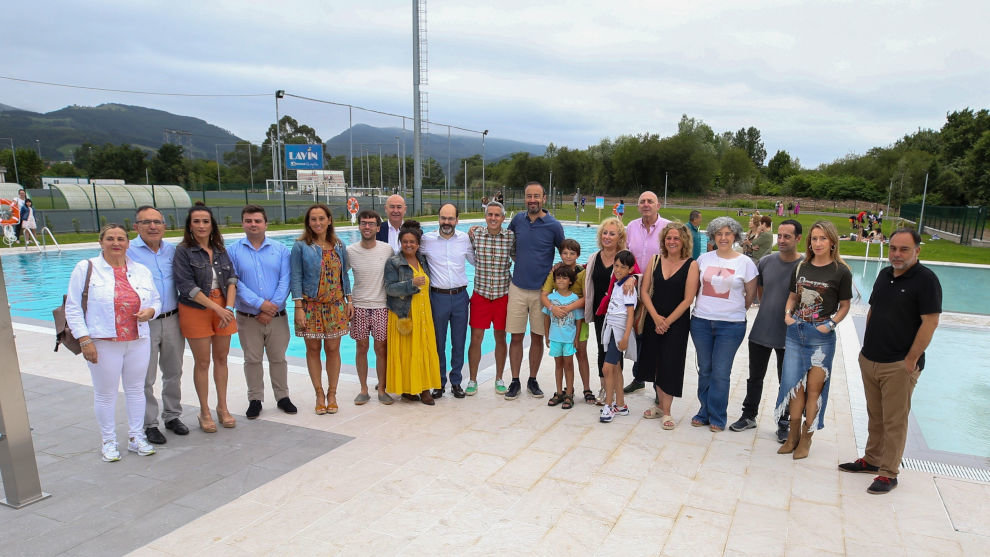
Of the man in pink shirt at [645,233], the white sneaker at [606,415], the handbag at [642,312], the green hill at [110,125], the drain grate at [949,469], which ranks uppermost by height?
the green hill at [110,125]

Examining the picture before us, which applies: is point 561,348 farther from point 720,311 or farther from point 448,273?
point 720,311

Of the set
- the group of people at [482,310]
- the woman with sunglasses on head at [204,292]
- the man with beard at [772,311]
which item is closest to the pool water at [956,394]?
the man with beard at [772,311]

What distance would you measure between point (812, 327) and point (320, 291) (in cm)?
364

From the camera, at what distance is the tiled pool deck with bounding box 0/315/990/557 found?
2891 millimetres

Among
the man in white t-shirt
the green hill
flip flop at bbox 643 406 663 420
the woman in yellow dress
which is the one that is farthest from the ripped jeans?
the green hill

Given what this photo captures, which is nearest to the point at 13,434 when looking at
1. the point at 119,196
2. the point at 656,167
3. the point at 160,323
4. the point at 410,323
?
the point at 160,323

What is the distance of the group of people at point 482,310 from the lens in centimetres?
361

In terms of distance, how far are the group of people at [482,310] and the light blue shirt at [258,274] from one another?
0.04ft

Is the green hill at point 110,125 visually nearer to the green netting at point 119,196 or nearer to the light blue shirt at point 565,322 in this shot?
the green netting at point 119,196

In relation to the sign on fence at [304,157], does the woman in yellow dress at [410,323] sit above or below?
below

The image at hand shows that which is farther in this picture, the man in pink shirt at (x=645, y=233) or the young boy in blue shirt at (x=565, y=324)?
the man in pink shirt at (x=645, y=233)

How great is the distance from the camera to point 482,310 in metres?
5.12

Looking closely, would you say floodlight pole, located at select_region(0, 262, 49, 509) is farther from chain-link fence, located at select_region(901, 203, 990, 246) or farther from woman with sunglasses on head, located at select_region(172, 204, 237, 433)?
chain-link fence, located at select_region(901, 203, 990, 246)

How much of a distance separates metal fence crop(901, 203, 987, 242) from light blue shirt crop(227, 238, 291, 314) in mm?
25251
